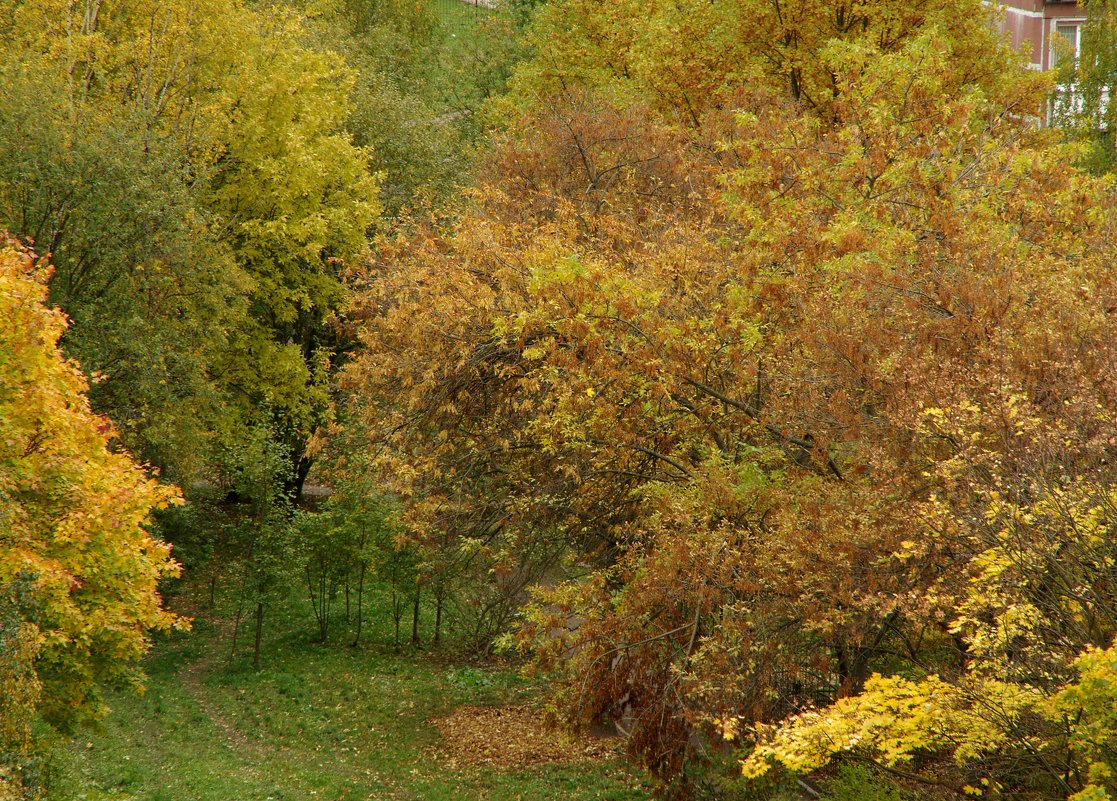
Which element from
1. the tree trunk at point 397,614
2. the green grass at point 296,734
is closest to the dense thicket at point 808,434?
the green grass at point 296,734

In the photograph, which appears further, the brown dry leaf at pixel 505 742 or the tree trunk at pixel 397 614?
the tree trunk at pixel 397 614

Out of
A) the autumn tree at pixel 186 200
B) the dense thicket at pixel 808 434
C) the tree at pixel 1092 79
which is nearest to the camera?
the dense thicket at pixel 808 434

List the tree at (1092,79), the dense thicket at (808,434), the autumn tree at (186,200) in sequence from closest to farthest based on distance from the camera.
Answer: the dense thicket at (808,434) < the autumn tree at (186,200) < the tree at (1092,79)

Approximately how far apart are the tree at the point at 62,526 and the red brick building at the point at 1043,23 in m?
32.9

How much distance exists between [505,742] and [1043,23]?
32.5m

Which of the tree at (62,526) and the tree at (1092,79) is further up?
the tree at (1092,79)

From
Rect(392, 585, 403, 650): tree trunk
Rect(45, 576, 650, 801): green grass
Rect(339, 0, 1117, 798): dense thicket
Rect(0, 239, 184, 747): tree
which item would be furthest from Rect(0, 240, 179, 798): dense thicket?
Rect(392, 585, 403, 650): tree trunk

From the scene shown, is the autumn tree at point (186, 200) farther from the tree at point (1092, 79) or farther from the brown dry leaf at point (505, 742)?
the tree at point (1092, 79)

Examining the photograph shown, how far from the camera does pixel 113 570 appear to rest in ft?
38.2

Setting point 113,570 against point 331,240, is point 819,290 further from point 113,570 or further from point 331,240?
point 331,240

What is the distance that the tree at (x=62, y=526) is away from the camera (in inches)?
416

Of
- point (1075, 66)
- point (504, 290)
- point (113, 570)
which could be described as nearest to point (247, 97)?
point (504, 290)

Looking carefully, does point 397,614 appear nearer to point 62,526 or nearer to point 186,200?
point 186,200

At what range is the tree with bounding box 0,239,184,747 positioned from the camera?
34.6ft
